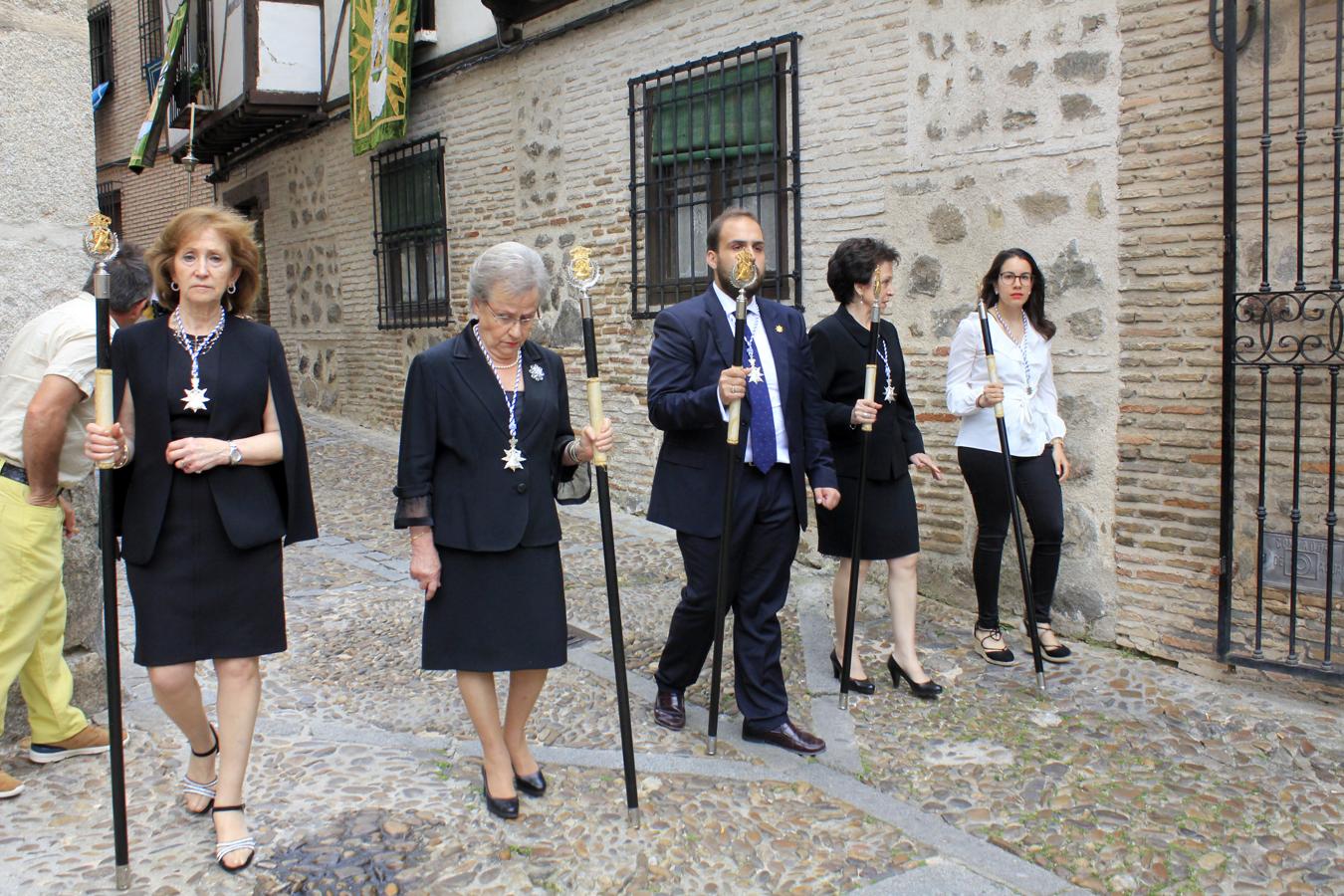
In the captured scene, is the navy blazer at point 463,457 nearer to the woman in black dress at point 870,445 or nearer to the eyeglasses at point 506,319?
the eyeglasses at point 506,319

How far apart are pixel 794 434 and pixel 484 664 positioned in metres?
1.33

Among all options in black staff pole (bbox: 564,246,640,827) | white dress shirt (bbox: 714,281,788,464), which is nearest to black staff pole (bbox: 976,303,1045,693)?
white dress shirt (bbox: 714,281,788,464)

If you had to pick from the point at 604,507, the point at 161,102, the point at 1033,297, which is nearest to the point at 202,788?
the point at 604,507

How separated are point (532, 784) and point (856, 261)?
2.21 metres

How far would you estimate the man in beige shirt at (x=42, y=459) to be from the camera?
341 centimetres

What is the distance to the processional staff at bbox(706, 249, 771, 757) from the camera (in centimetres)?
355

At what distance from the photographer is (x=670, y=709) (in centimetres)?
420

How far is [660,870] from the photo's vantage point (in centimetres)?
314

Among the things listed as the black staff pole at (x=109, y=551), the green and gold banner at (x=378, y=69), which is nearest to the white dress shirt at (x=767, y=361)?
the black staff pole at (x=109, y=551)

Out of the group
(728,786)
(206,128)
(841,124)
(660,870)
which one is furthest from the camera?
(206,128)

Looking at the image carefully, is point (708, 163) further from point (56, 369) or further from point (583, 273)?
point (56, 369)

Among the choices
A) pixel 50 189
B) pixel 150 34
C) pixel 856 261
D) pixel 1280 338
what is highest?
pixel 150 34

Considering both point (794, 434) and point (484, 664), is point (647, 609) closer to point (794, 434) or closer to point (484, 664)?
point (794, 434)

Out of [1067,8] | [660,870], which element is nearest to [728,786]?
[660,870]
